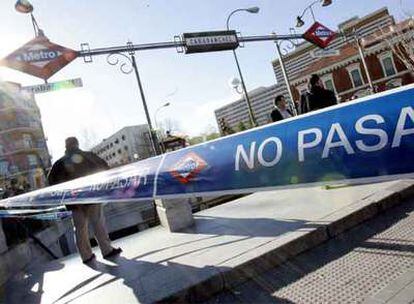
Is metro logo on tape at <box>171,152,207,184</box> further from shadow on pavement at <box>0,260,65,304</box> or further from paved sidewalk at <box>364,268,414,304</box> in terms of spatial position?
shadow on pavement at <box>0,260,65,304</box>

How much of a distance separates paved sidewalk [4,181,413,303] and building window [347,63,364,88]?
139 feet

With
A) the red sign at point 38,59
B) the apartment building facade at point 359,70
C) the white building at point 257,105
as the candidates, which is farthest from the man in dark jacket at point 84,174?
the white building at point 257,105

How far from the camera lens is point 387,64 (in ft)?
144

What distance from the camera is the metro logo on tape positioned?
324cm

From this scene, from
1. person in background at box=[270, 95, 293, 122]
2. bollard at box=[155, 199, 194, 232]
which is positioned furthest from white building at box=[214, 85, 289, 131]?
bollard at box=[155, 199, 194, 232]

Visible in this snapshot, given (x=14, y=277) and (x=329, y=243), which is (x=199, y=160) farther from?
(x=14, y=277)

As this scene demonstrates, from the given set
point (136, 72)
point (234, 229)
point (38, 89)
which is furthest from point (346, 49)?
point (234, 229)

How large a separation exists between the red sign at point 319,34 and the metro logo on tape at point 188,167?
15824mm

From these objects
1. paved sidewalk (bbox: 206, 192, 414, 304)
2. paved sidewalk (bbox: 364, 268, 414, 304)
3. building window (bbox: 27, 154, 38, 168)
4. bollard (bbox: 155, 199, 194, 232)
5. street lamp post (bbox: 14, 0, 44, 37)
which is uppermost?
building window (bbox: 27, 154, 38, 168)

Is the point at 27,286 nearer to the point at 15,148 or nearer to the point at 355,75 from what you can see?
the point at 355,75

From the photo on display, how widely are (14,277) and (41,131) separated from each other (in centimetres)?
6303

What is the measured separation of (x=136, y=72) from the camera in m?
14.1

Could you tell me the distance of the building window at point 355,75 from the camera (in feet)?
150

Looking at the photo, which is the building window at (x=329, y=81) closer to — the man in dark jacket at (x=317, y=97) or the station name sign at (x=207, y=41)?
the station name sign at (x=207, y=41)
